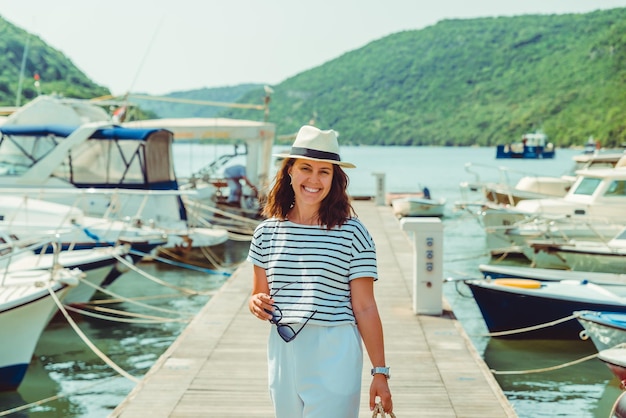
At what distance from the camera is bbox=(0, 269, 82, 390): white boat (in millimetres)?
8805

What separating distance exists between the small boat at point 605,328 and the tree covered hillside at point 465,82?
5053 inches

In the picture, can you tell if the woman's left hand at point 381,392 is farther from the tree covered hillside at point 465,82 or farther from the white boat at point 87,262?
the tree covered hillside at point 465,82

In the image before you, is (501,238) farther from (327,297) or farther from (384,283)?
(327,297)

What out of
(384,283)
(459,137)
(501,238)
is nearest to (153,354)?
(384,283)

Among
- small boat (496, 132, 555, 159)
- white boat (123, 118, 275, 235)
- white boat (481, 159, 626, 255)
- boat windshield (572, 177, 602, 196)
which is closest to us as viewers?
white boat (481, 159, 626, 255)

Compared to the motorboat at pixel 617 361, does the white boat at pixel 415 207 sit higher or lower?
lower

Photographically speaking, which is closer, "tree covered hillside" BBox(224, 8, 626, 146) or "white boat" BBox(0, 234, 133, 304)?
"white boat" BBox(0, 234, 133, 304)

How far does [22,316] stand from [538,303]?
600 cm

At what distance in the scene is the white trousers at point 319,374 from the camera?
10.7ft

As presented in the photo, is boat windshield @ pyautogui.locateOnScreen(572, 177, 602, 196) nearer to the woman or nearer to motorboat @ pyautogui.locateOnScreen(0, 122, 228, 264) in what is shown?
motorboat @ pyautogui.locateOnScreen(0, 122, 228, 264)

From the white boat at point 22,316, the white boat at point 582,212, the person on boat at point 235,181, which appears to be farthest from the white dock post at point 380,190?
the white boat at point 22,316

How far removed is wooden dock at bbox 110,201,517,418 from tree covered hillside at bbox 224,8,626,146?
129 m

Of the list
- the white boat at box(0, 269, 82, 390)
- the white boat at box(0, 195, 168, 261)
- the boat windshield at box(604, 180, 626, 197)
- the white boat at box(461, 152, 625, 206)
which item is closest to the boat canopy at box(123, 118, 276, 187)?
the white boat at box(461, 152, 625, 206)

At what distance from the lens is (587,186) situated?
18859 mm
